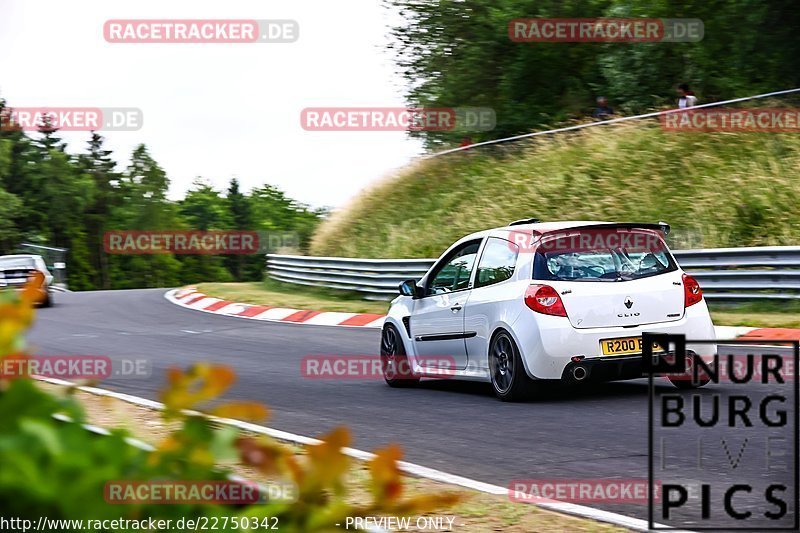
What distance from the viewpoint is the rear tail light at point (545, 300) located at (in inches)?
364

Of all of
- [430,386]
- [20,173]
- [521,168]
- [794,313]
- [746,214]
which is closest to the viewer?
[430,386]

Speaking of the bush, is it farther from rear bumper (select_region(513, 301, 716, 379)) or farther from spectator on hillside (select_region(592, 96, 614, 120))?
spectator on hillside (select_region(592, 96, 614, 120))

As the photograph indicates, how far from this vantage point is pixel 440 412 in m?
9.36

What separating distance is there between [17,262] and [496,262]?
2222 cm

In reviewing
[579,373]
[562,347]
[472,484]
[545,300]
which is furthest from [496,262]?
[472,484]

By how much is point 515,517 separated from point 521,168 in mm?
23698

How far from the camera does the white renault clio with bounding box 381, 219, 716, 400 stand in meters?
9.20

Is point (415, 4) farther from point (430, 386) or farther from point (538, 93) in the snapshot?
point (430, 386)

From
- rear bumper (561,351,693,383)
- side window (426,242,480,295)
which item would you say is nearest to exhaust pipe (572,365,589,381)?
rear bumper (561,351,693,383)

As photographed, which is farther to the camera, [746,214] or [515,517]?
[746,214]

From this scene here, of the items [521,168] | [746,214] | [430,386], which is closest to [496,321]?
[430,386]

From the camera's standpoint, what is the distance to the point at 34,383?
1.62m

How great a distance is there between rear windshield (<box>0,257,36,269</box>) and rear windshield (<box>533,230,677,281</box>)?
73.3ft

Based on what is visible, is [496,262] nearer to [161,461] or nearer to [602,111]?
[161,461]
